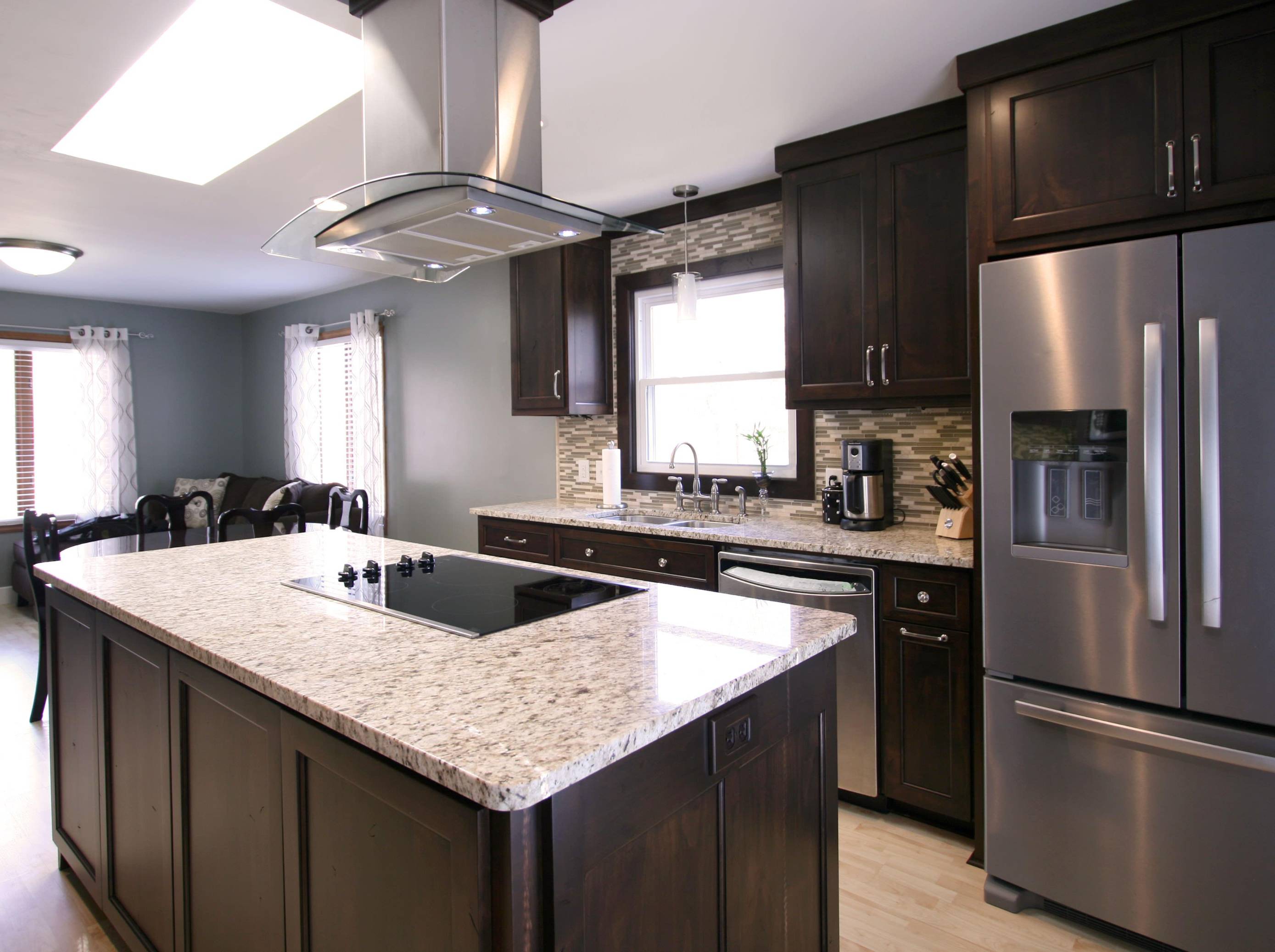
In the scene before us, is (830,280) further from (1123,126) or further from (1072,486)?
(1072,486)

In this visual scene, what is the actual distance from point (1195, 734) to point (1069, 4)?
1902 mm

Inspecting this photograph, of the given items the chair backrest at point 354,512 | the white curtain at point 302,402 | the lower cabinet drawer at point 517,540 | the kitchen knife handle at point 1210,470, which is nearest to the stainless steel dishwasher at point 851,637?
the kitchen knife handle at point 1210,470

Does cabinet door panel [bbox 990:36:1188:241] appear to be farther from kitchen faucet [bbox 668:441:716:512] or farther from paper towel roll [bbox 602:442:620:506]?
paper towel roll [bbox 602:442:620:506]

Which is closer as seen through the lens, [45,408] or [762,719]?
[762,719]

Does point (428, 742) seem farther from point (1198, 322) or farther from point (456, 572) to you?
point (1198, 322)

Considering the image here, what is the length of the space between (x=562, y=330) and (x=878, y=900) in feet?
9.15

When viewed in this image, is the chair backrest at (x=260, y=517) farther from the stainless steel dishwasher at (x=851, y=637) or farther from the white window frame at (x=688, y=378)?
the stainless steel dishwasher at (x=851, y=637)

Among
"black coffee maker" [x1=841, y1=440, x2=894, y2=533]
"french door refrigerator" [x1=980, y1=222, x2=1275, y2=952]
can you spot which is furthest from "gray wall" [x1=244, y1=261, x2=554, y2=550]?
"french door refrigerator" [x1=980, y1=222, x2=1275, y2=952]

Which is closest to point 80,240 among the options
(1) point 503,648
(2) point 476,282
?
(2) point 476,282

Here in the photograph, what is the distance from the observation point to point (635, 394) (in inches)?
156

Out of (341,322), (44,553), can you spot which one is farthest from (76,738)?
(341,322)

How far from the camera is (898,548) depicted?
8.02ft

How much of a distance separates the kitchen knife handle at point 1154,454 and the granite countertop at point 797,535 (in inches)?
19.8

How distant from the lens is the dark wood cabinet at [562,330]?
3775 millimetres
